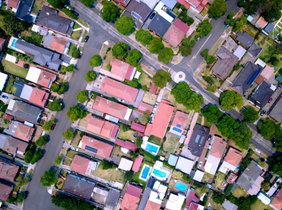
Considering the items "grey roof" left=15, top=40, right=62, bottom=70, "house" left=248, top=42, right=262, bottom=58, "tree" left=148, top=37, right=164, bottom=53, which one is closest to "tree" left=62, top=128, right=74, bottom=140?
"grey roof" left=15, top=40, right=62, bottom=70

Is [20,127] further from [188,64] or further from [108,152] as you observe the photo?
[188,64]

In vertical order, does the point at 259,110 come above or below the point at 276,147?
above

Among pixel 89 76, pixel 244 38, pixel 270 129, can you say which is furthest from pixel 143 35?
pixel 270 129

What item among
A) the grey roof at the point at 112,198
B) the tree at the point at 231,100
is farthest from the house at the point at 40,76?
the tree at the point at 231,100

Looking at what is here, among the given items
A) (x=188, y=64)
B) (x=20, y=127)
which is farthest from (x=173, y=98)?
(x=20, y=127)

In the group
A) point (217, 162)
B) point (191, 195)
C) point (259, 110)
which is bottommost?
point (191, 195)

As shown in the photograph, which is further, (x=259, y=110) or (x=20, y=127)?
(x=259, y=110)
